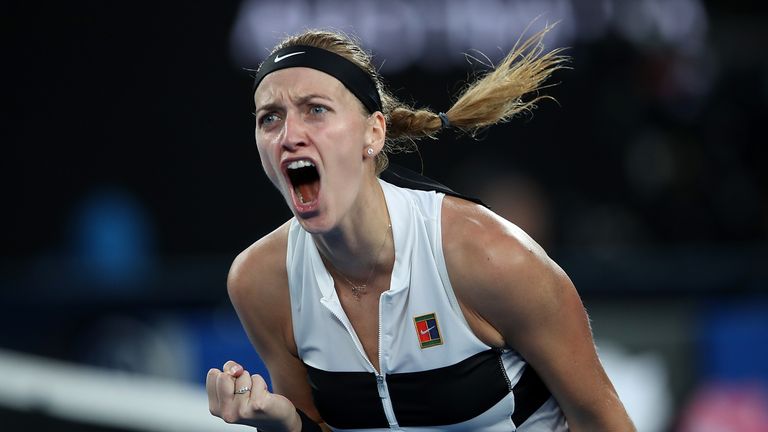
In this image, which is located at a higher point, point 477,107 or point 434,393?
point 477,107

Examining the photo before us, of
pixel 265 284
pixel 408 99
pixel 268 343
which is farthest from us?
pixel 408 99

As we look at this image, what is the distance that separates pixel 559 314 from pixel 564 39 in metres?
4.82

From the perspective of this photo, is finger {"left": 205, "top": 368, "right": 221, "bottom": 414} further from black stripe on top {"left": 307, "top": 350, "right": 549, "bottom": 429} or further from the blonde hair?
the blonde hair

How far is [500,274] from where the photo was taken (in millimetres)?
3131

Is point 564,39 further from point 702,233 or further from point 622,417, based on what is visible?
point 622,417

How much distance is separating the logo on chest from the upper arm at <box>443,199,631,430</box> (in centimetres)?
10

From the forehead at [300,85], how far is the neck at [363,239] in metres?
0.27

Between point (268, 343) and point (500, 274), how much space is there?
81 cm

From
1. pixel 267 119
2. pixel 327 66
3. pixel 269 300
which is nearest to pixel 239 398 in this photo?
pixel 269 300

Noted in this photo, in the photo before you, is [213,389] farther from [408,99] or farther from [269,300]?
[408,99]

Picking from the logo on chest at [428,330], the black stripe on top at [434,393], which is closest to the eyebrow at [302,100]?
the logo on chest at [428,330]

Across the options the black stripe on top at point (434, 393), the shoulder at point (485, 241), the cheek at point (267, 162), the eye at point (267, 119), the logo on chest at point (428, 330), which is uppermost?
the eye at point (267, 119)

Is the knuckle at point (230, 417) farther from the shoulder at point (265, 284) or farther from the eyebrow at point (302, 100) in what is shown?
the eyebrow at point (302, 100)

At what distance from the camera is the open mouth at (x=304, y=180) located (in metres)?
3.19
